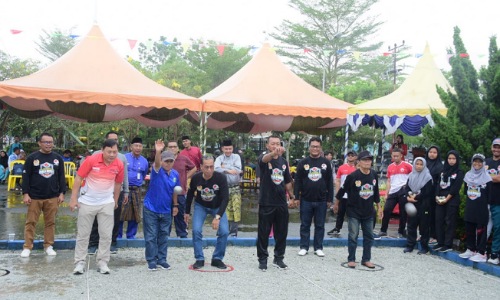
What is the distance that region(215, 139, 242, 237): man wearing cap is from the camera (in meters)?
8.29

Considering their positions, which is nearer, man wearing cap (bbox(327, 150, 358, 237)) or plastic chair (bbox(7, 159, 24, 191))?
man wearing cap (bbox(327, 150, 358, 237))

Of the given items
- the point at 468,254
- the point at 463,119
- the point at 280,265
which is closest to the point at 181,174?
the point at 280,265

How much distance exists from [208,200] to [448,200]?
387 cm

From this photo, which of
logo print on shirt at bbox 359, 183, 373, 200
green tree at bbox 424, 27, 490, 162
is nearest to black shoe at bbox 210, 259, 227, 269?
logo print on shirt at bbox 359, 183, 373, 200

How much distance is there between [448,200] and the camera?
797cm

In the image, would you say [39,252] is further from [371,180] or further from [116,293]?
[371,180]

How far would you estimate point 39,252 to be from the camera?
7.47 meters

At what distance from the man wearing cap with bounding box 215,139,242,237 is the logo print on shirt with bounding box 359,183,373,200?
2.08 m

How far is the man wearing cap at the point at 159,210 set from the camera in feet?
21.8

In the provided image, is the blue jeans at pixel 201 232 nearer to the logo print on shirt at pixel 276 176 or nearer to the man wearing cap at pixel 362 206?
the logo print on shirt at pixel 276 176

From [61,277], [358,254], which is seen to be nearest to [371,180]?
[358,254]

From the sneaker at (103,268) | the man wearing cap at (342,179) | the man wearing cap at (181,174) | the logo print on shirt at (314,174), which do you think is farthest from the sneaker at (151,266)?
the man wearing cap at (342,179)

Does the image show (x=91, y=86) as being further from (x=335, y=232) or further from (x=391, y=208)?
(x=391, y=208)

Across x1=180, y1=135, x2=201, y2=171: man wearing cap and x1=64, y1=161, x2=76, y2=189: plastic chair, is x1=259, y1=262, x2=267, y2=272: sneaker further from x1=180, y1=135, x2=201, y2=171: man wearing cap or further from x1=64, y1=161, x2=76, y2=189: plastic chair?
x1=64, y1=161, x2=76, y2=189: plastic chair
